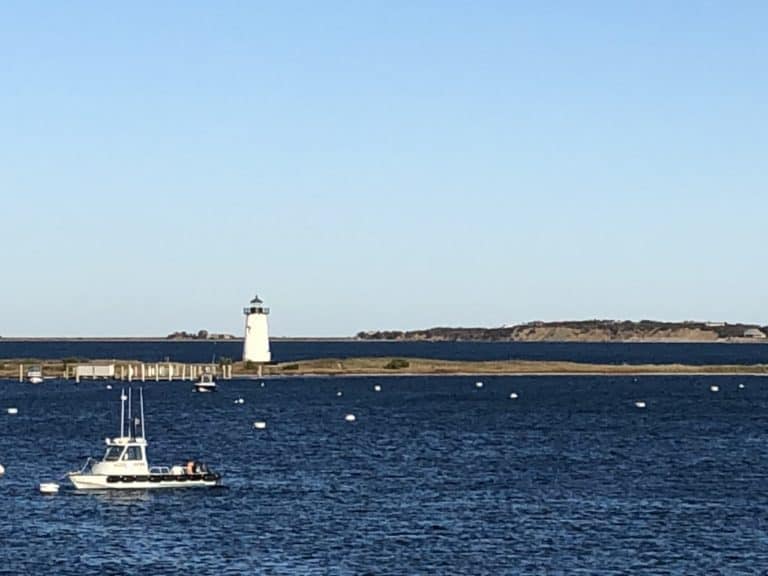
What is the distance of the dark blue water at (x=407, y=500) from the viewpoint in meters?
65.3

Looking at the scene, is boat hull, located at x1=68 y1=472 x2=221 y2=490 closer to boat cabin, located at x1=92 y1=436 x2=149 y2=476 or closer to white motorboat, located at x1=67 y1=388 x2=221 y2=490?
white motorboat, located at x1=67 y1=388 x2=221 y2=490

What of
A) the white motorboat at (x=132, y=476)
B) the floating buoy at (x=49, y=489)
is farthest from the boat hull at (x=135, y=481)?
the floating buoy at (x=49, y=489)

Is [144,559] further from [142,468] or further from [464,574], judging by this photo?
[142,468]

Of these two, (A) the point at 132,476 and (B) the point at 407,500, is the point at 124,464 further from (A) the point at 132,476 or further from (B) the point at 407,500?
(B) the point at 407,500

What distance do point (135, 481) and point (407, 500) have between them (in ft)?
53.0

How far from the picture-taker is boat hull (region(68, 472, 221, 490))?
Result: 86875 millimetres

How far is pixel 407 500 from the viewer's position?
276 feet

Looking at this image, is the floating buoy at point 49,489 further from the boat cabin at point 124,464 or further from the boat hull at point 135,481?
the boat cabin at point 124,464

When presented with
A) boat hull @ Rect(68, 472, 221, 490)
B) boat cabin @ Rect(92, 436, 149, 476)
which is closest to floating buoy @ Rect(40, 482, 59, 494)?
boat hull @ Rect(68, 472, 221, 490)

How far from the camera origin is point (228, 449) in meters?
117

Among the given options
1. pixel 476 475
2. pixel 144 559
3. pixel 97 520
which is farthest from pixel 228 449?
pixel 144 559

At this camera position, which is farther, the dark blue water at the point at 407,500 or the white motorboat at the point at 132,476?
the white motorboat at the point at 132,476

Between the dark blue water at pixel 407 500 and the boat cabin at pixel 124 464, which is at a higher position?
the boat cabin at pixel 124 464

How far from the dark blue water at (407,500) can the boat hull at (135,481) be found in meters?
1.39
